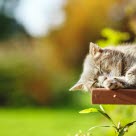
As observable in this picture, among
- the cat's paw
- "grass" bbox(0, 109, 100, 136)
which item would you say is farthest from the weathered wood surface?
"grass" bbox(0, 109, 100, 136)

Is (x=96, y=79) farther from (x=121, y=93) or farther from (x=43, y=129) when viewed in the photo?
(x=43, y=129)

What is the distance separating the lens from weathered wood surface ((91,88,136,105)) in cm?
270

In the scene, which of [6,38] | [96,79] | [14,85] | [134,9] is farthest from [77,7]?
[96,79]

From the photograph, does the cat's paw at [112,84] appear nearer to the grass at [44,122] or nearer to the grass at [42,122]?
Result: the grass at [44,122]

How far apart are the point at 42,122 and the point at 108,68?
9442 millimetres

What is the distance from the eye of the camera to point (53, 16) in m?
18.6

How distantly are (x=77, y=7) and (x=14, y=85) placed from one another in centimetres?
266

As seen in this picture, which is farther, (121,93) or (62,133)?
(62,133)

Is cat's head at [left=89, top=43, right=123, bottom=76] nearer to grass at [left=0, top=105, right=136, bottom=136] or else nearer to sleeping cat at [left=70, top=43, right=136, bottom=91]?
sleeping cat at [left=70, top=43, right=136, bottom=91]

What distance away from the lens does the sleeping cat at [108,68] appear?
283 centimetres

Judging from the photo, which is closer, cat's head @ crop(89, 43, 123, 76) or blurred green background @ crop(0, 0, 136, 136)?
cat's head @ crop(89, 43, 123, 76)

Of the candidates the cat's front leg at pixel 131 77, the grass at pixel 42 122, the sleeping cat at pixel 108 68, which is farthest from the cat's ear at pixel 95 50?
the grass at pixel 42 122

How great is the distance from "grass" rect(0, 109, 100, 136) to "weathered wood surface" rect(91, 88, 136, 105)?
23.6 ft

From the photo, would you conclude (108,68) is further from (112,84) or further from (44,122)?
(44,122)
